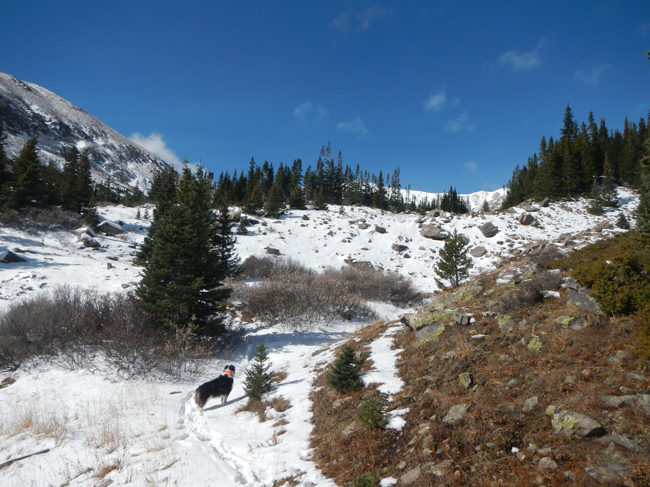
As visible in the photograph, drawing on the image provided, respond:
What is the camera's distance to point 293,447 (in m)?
5.21

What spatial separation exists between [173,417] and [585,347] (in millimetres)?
8710

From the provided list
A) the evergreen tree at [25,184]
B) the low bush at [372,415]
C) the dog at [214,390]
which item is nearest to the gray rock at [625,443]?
the low bush at [372,415]

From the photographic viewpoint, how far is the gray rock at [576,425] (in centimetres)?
346

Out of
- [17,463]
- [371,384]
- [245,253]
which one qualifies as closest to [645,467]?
[371,384]

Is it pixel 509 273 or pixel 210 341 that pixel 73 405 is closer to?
pixel 210 341

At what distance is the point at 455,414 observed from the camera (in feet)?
14.9

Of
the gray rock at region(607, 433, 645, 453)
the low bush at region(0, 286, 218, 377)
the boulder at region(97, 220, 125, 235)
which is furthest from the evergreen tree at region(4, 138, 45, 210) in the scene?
the gray rock at region(607, 433, 645, 453)

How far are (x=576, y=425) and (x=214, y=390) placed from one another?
748 centimetres

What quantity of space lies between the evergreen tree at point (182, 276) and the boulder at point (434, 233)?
33.6 m

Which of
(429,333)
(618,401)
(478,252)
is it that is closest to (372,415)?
(618,401)

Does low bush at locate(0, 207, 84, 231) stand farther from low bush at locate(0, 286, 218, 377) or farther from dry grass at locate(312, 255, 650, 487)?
dry grass at locate(312, 255, 650, 487)

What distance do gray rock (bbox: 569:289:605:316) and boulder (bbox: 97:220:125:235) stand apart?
119ft

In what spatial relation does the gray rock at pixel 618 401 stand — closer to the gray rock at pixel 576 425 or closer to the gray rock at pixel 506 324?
the gray rock at pixel 576 425

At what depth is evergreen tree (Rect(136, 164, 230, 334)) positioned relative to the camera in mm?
11133
